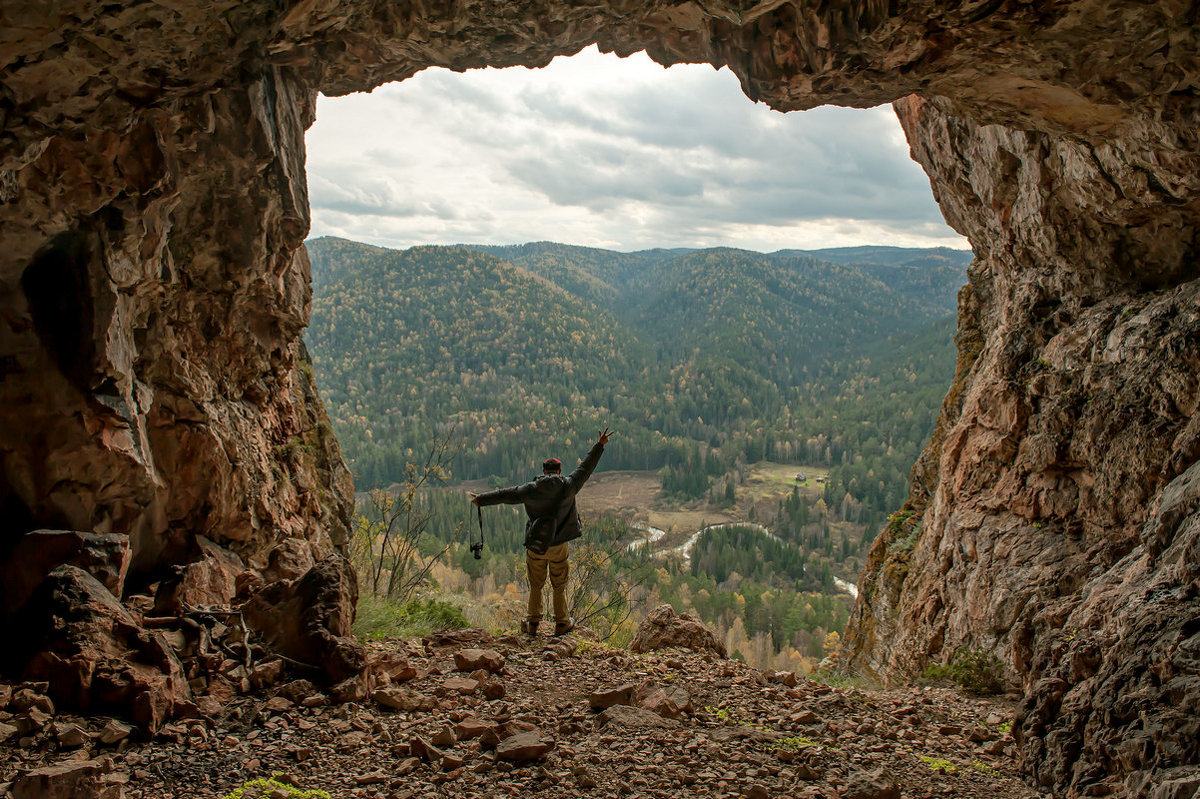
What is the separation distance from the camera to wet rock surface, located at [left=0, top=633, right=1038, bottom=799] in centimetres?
472

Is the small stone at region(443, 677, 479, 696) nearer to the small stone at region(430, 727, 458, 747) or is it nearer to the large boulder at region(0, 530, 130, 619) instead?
the small stone at region(430, 727, 458, 747)

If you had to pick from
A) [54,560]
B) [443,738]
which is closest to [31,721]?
[54,560]

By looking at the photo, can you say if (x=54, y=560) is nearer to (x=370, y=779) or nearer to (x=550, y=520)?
(x=370, y=779)

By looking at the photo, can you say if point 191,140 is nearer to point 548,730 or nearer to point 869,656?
point 548,730

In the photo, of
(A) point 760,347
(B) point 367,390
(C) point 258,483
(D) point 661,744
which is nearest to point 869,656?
(D) point 661,744

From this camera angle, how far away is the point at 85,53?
4879 millimetres

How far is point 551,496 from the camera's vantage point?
8.66m

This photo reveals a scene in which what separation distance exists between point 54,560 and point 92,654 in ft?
4.26

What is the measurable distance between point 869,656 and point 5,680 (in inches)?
561

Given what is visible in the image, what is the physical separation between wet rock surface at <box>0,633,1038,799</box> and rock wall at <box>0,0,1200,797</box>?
3.26ft

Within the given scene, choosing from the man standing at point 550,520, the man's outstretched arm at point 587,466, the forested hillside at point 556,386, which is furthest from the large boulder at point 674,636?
the forested hillside at point 556,386

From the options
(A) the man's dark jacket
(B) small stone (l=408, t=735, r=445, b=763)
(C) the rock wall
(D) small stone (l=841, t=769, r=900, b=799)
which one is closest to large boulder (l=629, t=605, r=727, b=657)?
(A) the man's dark jacket

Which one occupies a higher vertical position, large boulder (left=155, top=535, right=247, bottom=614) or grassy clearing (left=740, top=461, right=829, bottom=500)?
large boulder (left=155, top=535, right=247, bottom=614)

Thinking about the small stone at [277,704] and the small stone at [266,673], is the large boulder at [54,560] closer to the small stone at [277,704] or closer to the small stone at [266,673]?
the small stone at [266,673]
